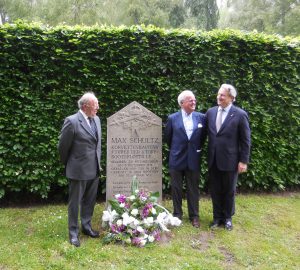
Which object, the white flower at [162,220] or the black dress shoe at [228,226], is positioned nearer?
the white flower at [162,220]

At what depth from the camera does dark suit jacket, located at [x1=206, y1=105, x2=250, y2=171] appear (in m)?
4.70

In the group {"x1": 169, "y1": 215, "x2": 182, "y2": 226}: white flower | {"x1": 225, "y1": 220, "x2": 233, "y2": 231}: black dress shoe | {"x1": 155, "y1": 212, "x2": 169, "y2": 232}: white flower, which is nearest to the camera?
{"x1": 155, "y1": 212, "x2": 169, "y2": 232}: white flower

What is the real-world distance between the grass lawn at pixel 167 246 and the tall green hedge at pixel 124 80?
2.99 ft

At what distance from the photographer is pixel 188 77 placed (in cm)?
616

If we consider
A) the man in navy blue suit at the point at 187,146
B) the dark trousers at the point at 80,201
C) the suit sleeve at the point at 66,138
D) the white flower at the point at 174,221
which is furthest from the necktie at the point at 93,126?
the white flower at the point at 174,221

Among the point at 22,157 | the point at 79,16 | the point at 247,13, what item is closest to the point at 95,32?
the point at 22,157

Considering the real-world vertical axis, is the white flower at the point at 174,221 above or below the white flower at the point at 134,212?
below

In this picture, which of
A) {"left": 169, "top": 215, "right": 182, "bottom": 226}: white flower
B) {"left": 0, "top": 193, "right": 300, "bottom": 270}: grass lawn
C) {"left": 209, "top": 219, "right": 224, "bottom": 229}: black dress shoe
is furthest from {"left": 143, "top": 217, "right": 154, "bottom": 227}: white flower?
{"left": 209, "top": 219, "right": 224, "bottom": 229}: black dress shoe

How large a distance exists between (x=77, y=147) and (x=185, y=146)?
1592 mm

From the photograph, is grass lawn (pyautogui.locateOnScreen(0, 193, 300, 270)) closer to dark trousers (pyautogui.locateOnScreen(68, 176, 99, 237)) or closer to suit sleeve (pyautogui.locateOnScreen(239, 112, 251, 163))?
dark trousers (pyautogui.locateOnScreen(68, 176, 99, 237))

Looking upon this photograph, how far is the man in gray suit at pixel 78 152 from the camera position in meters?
4.08

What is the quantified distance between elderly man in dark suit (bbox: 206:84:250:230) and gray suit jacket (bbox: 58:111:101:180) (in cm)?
177

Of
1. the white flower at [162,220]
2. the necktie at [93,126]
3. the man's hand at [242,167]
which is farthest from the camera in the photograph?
the man's hand at [242,167]

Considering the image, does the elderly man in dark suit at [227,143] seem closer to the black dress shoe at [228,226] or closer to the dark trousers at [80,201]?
the black dress shoe at [228,226]
